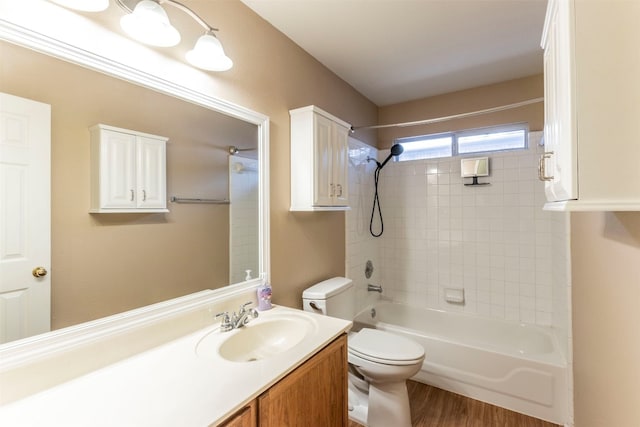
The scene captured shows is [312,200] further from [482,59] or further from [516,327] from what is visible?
[516,327]

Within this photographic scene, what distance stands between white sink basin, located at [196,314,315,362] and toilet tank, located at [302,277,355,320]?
417mm

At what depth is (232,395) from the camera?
0.84 m

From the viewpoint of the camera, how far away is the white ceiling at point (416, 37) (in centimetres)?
162

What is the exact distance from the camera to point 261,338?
1.42m

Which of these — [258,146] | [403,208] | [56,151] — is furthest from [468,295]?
[56,151]

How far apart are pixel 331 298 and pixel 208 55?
1549 millimetres

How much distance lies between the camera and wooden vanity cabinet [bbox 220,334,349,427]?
89 cm

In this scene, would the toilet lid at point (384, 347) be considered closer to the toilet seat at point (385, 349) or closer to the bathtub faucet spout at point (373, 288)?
the toilet seat at point (385, 349)

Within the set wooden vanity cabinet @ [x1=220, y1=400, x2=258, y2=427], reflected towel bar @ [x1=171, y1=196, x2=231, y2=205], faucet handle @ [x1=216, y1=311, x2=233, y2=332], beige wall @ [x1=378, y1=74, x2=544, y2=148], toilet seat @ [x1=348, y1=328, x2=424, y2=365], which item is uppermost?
beige wall @ [x1=378, y1=74, x2=544, y2=148]

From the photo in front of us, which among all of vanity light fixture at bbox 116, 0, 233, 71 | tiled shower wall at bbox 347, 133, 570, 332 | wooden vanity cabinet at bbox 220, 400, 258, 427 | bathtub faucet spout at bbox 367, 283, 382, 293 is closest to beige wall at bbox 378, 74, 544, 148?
tiled shower wall at bbox 347, 133, 570, 332

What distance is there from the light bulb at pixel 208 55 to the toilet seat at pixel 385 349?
174 cm

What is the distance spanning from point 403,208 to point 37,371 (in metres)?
2.79

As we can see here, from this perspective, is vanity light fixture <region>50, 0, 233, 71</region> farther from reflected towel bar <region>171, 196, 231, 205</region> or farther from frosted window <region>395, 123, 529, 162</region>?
frosted window <region>395, 123, 529, 162</region>

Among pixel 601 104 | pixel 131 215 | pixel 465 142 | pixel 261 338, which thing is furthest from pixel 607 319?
pixel 465 142
